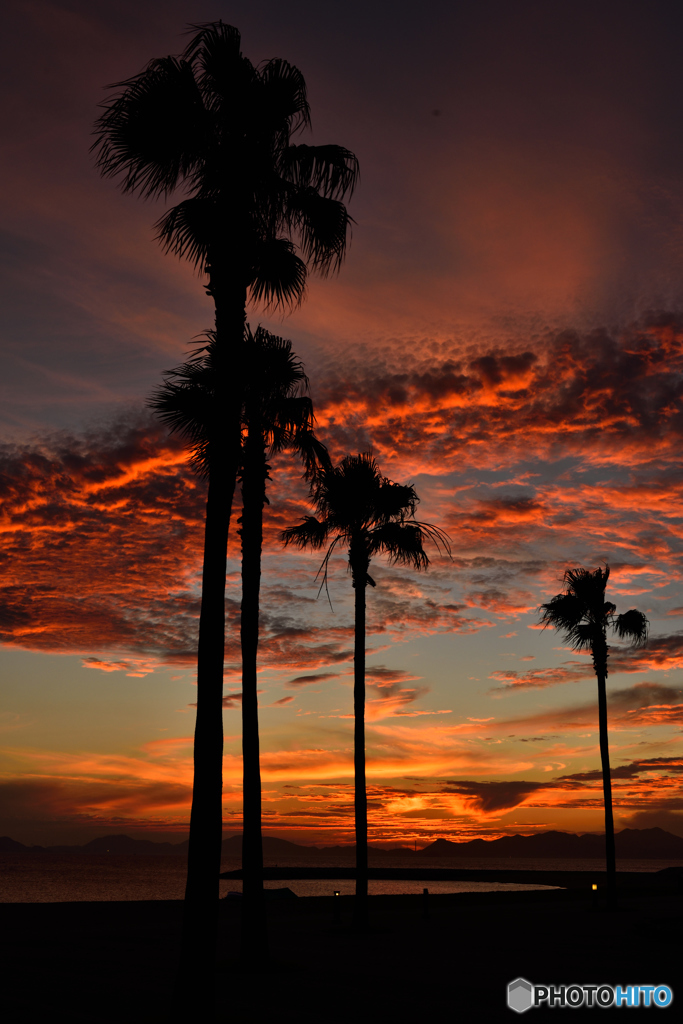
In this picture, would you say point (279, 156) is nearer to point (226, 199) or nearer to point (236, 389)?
point (226, 199)

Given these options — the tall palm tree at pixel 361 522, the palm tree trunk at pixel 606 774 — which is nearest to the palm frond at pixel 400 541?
the tall palm tree at pixel 361 522

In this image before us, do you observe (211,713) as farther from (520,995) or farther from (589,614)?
(589,614)

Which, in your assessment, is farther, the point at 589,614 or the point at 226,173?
the point at 589,614

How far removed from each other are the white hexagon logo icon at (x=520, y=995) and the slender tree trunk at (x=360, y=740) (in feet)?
28.4

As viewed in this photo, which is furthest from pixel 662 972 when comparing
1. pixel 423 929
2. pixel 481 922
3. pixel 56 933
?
pixel 56 933

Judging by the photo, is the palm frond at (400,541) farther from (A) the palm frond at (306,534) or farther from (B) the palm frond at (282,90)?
(B) the palm frond at (282,90)

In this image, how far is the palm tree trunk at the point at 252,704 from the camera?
16.7 m

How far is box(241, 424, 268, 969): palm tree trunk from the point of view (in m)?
16.7

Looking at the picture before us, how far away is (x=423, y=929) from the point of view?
25.6m

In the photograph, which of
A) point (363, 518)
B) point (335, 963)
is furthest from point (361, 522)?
point (335, 963)

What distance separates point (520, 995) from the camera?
46.6 feet

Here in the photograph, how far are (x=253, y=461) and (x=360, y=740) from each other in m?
10.4

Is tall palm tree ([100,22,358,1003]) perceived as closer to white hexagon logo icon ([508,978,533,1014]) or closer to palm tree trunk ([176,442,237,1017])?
palm tree trunk ([176,442,237,1017])

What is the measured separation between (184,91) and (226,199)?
1726 mm
